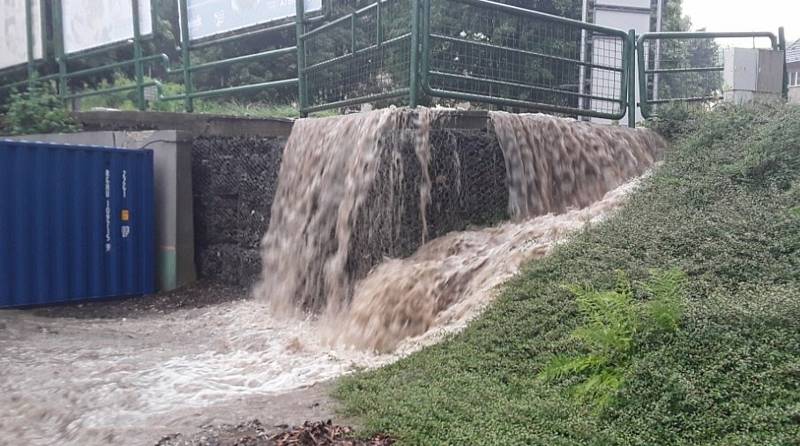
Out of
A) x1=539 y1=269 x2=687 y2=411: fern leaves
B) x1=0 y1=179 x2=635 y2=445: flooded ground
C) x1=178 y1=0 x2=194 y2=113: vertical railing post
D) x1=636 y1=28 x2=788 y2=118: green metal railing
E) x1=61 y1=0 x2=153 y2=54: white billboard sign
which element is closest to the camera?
x1=539 y1=269 x2=687 y2=411: fern leaves

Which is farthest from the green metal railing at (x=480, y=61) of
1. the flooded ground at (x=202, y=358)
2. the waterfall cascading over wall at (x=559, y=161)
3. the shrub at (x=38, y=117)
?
the shrub at (x=38, y=117)

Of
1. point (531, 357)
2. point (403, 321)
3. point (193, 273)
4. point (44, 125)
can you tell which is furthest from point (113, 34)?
point (531, 357)

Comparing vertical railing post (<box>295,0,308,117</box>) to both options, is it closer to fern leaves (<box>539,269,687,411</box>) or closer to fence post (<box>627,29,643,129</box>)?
fence post (<box>627,29,643,129</box>)

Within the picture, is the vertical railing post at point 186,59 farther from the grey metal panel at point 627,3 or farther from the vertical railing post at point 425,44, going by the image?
the grey metal panel at point 627,3

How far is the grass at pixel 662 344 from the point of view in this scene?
3.62m

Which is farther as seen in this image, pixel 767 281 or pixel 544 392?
pixel 767 281

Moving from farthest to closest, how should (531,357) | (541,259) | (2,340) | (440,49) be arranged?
→ (440,49), (2,340), (541,259), (531,357)

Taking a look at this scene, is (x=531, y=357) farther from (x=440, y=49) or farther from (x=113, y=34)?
(x=113, y=34)

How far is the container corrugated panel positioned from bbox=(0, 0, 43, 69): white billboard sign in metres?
6.84

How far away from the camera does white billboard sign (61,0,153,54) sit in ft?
42.5

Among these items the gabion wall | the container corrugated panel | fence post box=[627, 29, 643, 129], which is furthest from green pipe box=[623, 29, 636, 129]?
the container corrugated panel

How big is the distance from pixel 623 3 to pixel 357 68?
190 inches

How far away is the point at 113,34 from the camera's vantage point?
13.5m

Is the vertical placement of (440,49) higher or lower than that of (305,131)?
higher
